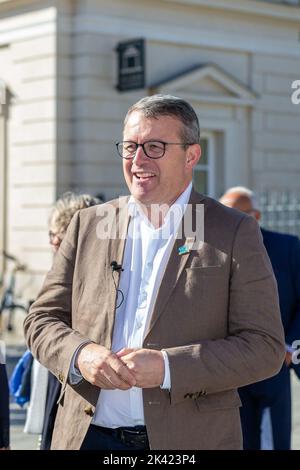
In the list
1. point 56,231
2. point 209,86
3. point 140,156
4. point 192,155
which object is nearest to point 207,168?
point 209,86

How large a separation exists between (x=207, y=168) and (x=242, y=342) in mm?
12794

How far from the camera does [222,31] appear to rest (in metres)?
15.7

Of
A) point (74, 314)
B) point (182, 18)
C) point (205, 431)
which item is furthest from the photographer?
point (182, 18)

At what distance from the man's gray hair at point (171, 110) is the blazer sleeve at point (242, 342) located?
14.5 inches

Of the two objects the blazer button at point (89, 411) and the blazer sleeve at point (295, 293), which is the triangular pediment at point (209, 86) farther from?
the blazer button at point (89, 411)

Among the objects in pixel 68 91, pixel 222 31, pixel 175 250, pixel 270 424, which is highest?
pixel 222 31

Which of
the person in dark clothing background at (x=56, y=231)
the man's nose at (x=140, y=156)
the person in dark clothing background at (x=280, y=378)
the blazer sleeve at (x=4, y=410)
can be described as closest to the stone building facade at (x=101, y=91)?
the person in dark clothing background at (x=280, y=378)

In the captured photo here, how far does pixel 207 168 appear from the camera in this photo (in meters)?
16.0

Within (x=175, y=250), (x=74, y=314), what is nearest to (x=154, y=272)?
(x=175, y=250)

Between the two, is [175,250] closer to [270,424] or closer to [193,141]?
[193,141]

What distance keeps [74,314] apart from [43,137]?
1083 cm

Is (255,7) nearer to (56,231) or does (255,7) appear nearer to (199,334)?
(56,231)

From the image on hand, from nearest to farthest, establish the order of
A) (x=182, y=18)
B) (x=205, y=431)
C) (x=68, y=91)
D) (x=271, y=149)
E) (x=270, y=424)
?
(x=205, y=431) → (x=270, y=424) → (x=68, y=91) → (x=182, y=18) → (x=271, y=149)

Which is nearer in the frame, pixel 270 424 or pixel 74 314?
pixel 74 314
